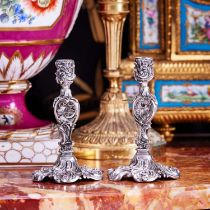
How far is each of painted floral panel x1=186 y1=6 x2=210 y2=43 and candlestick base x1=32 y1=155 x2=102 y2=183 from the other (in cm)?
35

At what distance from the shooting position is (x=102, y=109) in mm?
1491

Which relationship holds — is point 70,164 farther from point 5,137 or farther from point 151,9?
point 151,9

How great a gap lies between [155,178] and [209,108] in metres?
0.30

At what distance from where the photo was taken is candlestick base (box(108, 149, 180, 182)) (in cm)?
128

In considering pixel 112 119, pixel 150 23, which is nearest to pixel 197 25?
pixel 150 23

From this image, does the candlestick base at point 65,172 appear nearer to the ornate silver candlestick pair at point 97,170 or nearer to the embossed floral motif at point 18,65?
the ornate silver candlestick pair at point 97,170

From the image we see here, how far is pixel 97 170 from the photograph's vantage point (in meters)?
1.30

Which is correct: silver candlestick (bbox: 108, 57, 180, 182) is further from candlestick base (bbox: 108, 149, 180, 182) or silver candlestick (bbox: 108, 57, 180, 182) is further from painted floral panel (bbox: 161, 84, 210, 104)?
painted floral panel (bbox: 161, 84, 210, 104)

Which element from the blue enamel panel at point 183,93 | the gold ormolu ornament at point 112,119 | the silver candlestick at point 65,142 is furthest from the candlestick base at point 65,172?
the blue enamel panel at point 183,93

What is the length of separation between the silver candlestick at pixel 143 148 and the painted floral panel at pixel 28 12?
0.16 meters

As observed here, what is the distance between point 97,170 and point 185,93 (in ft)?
0.99

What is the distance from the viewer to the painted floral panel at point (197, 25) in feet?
5.08

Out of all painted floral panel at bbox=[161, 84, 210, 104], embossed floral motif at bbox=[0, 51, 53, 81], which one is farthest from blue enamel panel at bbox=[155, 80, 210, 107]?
embossed floral motif at bbox=[0, 51, 53, 81]

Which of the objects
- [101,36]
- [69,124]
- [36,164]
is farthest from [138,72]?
[101,36]
